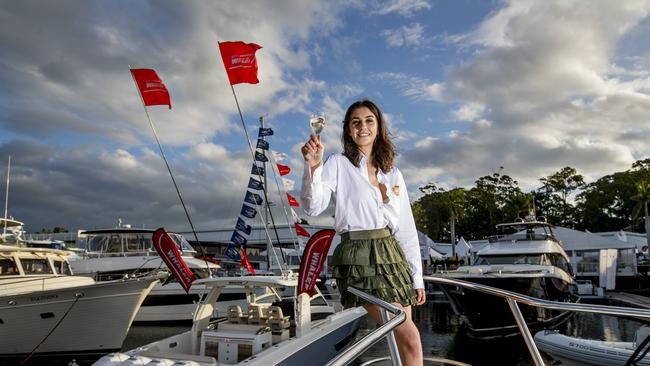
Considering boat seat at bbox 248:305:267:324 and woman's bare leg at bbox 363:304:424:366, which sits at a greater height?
woman's bare leg at bbox 363:304:424:366

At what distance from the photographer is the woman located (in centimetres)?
226

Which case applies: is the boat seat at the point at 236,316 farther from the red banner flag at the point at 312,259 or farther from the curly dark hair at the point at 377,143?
the curly dark hair at the point at 377,143

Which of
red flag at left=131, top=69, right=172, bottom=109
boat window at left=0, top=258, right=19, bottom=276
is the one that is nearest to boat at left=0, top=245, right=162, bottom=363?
Result: boat window at left=0, top=258, right=19, bottom=276

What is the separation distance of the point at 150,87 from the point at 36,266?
6.81 m

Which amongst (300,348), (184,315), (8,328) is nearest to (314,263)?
(300,348)

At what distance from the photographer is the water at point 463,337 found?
12.7 meters

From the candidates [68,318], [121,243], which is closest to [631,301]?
[68,318]

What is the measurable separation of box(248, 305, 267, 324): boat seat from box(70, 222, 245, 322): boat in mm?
12484

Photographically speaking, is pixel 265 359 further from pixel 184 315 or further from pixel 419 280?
pixel 184 315

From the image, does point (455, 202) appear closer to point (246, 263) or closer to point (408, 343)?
point (246, 263)

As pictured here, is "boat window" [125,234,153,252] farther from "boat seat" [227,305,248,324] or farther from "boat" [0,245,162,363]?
"boat seat" [227,305,248,324]

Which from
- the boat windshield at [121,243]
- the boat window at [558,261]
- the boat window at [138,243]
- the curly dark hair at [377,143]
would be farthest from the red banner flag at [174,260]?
the boat window at [558,261]

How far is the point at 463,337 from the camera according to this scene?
15.8 meters

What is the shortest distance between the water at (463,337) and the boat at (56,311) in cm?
269
